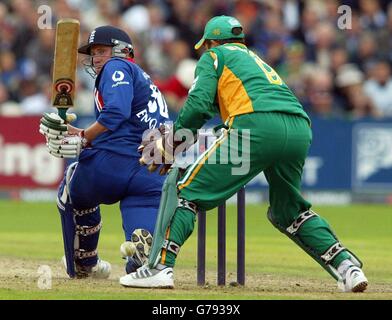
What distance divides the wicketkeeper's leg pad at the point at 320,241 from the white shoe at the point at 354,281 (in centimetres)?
10

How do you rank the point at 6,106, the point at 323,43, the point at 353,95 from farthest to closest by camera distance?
the point at 323,43, the point at 6,106, the point at 353,95

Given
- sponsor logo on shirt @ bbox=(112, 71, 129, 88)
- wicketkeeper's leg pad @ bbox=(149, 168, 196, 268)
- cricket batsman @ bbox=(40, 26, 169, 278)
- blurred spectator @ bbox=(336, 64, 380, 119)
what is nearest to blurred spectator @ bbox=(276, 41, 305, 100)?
blurred spectator @ bbox=(336, 64, 380, 119)

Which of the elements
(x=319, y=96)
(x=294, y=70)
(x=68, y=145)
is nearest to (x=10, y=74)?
(x=294, y=70)

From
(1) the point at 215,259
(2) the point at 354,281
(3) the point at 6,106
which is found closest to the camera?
(2) the point at 354,281

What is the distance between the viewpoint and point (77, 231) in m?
9.93

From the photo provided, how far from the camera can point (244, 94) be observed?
8461 millimetres

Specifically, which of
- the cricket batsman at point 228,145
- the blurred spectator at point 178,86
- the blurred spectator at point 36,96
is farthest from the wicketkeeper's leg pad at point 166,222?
the blurred spectator at point 36,96

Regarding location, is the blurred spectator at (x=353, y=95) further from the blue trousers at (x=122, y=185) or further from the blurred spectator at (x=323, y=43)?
the blue trousers at (x=122, y=185)

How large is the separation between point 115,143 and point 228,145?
139cm

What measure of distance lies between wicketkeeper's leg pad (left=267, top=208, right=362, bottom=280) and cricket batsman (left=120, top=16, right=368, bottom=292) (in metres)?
0.05

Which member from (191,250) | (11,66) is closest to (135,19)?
(11,66)

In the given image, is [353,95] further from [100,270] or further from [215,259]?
[100,270]

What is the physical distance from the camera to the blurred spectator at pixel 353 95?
2017cm
